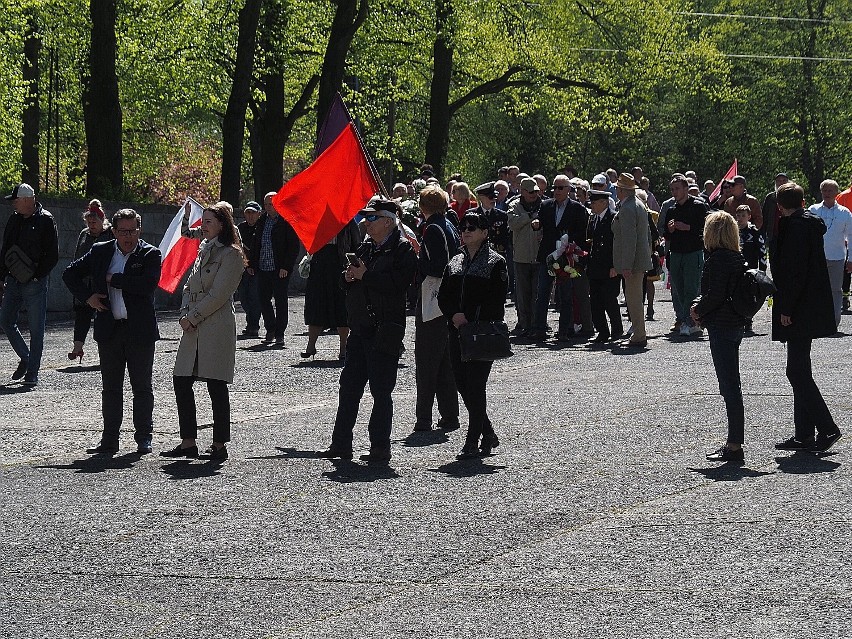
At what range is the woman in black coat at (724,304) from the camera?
10.3 meters

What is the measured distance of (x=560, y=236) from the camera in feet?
61.9

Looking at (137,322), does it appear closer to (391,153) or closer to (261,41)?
(261,41)

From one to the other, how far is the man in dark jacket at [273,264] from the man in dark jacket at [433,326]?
23.3 feet

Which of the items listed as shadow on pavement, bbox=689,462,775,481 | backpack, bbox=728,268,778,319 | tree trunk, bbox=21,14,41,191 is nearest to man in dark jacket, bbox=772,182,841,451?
backpack, bbox=728,268,778,319

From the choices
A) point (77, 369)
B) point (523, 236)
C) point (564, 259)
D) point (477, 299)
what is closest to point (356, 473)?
point (477, 299)

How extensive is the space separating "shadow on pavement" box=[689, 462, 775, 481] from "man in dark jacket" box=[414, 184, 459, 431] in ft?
8.61

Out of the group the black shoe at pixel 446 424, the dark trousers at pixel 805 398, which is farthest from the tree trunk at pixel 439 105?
the dark trousers at pixel 805 398

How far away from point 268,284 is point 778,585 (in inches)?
516

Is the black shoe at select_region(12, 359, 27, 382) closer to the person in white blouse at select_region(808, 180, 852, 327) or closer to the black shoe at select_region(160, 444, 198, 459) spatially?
the black shoe at select_region(160, 444, 198, 459)

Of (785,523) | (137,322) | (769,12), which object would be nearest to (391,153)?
(769,12)

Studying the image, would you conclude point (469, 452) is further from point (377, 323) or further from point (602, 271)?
point (602, 271)

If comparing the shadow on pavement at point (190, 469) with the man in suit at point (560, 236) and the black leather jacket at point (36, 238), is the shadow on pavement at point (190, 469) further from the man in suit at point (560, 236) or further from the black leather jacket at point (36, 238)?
the man in suit at point (560, 236)

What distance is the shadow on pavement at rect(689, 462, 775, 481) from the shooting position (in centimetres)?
962

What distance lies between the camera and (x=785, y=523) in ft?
26.9
